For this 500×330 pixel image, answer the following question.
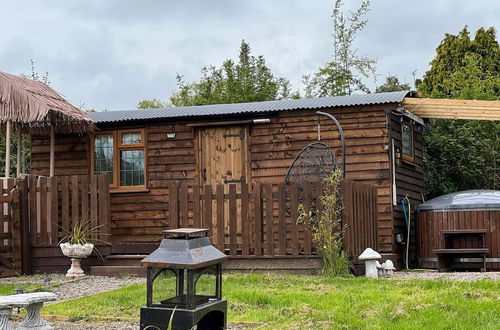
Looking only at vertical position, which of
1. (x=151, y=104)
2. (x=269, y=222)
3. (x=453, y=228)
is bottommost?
(x=453, y=228)

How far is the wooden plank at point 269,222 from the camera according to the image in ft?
34.8

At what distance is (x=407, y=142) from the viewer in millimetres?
14281

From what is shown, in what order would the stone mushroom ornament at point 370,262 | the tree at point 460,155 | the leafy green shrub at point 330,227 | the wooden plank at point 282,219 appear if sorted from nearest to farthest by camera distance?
the leafy green shrub at point 330,227 < the stone mushroom ornament at point 370,262 < the wooden plank at point 282,219 < the tree at point 460,155

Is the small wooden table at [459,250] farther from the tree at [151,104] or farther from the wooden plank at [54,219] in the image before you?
the tree at [151,104]

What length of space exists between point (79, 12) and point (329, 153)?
7422mm

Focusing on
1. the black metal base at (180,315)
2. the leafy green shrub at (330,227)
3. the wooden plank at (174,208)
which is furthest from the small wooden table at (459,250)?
the black metal base at (180,315)

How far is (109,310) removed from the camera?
24.2 ft

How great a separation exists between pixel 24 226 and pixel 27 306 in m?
6.17

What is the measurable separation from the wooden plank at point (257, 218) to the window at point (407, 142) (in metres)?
4.11

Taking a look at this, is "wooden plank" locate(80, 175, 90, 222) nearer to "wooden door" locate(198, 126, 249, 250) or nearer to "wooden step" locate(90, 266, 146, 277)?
"wooden step" locate(90, 266, 146, 277)

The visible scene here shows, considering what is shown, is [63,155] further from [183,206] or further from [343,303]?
[343,303]

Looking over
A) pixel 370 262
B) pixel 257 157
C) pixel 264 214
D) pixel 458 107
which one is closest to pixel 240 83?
pixel 257 157

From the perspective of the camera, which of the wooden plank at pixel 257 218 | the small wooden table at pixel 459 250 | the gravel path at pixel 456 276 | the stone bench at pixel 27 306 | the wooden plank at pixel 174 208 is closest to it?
the stone bench at pixel 27 306

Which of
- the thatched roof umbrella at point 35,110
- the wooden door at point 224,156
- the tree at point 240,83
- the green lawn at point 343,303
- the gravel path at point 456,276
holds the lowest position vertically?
the gravel path at point 456,276
